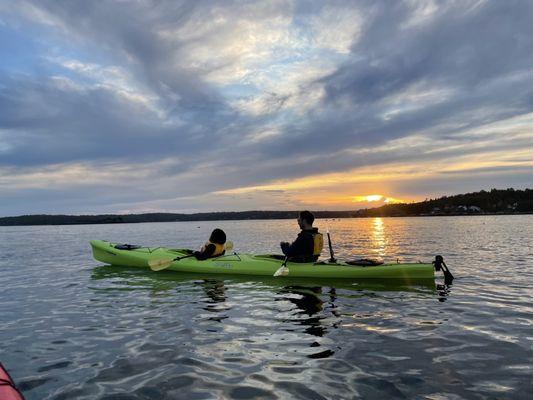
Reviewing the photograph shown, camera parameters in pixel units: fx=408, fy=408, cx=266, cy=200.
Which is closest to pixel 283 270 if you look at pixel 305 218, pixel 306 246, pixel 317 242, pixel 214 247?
pixel 306 246

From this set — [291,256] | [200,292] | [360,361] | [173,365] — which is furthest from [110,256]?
[360,361]

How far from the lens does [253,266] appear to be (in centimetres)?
1394

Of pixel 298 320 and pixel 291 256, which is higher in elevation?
pixel 291 256

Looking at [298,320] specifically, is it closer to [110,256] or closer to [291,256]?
[291,256]

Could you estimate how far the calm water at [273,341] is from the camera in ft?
16.7

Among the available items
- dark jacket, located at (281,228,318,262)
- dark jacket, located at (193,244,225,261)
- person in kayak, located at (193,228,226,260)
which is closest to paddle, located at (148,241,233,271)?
dark jacket, located at (193,244,225,261)

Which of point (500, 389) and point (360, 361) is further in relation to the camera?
point (360, 361)

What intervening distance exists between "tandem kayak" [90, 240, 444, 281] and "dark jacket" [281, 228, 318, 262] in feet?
0.78

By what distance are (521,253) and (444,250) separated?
13.0ft

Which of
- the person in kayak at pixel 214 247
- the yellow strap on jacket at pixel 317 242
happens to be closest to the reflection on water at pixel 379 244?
the yellow strap on jacket at pixel 317 242

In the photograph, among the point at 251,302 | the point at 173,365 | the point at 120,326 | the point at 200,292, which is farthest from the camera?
the point at 200,292

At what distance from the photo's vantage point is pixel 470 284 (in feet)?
39.8

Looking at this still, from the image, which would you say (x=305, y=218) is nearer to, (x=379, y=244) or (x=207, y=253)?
(x=207, y=253)

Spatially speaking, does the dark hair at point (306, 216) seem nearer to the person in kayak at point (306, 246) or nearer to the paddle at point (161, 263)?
the person in kayak at point (306, 246)
